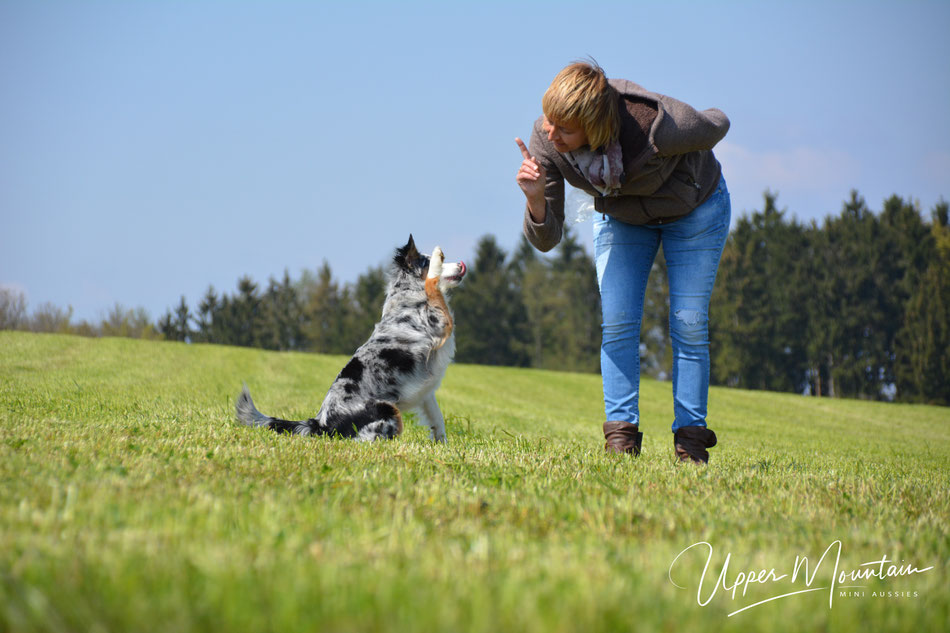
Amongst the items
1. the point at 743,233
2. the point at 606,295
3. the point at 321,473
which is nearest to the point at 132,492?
the point at 321,473

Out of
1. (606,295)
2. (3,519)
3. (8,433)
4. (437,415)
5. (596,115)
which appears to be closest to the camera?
(3,519)

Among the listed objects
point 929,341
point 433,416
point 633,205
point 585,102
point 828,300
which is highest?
point 828,300

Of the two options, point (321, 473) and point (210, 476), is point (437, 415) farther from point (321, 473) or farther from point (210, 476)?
point (210, 476)

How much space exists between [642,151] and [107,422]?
4.53m

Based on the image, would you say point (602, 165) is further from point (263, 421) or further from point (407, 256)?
point (263, 421)

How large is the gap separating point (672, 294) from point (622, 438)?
3.61 feet

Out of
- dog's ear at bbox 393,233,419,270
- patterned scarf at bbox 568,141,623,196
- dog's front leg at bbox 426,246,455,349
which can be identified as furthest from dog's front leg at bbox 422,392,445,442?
patterned scarf at bbox 568,141,623,196

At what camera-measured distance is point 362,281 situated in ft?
176

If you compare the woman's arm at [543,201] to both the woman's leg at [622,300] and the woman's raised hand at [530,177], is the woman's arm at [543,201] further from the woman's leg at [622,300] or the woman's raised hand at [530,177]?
the woman's leg at [622,300]

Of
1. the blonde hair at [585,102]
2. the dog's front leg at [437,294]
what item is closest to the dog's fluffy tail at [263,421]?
the dog's front leg at [437,294]

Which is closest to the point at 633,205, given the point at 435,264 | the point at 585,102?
the point at 585,102

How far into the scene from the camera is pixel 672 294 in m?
5.18

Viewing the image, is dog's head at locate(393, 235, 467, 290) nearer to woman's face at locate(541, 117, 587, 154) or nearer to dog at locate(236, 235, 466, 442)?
dog at locate(236, 235, 466, 442)

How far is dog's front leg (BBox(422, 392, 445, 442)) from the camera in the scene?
20.1 ft
